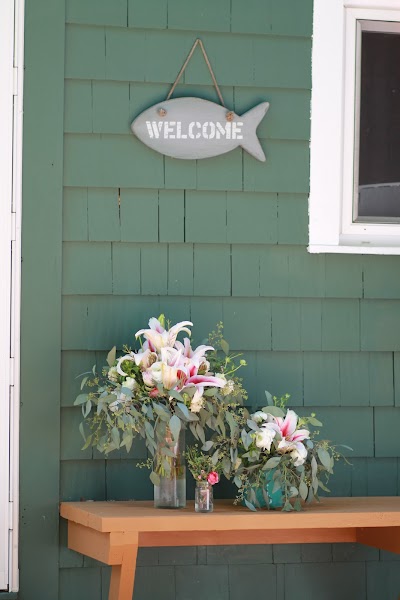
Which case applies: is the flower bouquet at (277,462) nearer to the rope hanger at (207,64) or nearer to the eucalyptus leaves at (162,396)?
the eucalyptus leaves at (162,396)

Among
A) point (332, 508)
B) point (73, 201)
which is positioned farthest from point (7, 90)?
point (332, 508)

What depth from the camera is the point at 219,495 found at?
3.80m

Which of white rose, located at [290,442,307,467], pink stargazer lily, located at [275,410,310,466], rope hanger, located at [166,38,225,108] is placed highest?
rope hanger, located at [166,38,225,108]

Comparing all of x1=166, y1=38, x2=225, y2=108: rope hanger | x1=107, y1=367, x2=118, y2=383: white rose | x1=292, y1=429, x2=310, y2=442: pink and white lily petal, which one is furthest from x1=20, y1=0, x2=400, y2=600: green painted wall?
x1=292, y1=429, x2=310, y2=442: pink and white lily petal

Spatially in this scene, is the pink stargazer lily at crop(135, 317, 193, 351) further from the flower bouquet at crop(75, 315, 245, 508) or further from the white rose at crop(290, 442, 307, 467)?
the white rose at crop(290, 442, 307, 467)

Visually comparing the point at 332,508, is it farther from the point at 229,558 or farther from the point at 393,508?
the point at 229,558

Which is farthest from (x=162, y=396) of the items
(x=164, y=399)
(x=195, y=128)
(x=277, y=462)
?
(x=195, y=128)

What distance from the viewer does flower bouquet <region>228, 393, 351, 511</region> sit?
11.4 feet

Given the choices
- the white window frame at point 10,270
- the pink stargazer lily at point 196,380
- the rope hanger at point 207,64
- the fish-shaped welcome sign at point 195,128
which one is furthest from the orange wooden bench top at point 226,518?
the rope hanger at point 207,64

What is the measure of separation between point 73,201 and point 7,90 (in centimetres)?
42

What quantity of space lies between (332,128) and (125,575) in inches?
63.8

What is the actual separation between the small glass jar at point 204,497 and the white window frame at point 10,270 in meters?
0.62

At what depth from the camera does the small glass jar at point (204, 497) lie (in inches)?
136

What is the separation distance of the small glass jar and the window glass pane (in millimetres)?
1110
